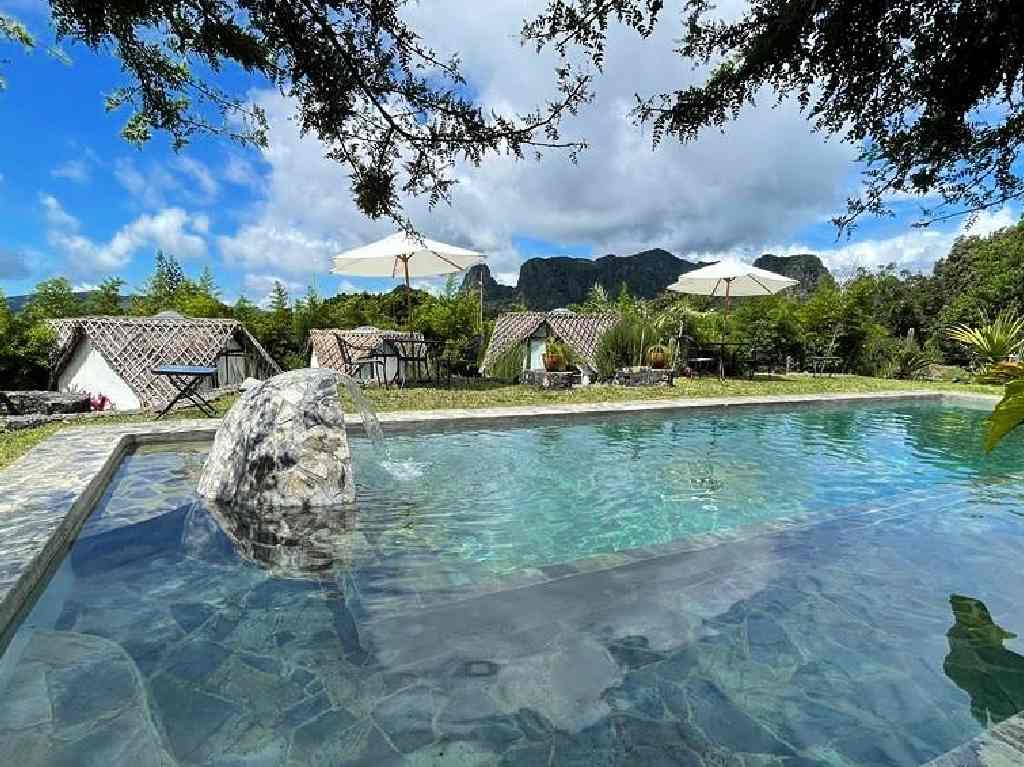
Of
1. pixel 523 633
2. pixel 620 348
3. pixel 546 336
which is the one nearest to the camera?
pixel 523 633

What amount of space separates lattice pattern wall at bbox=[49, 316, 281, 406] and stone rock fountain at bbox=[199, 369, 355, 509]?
6.93 meters

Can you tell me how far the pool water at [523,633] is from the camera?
2215 mm

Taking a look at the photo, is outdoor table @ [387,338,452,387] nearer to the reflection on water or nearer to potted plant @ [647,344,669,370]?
potted plant @ [647,344,669,370]

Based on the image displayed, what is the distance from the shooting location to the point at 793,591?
3.49 meters

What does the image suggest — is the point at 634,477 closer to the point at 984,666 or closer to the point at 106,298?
the point at 984,666

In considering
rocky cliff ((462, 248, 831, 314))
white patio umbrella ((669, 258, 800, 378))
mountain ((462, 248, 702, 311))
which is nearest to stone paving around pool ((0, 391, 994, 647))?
white patio umbrella ((669, 258, 800, 378))

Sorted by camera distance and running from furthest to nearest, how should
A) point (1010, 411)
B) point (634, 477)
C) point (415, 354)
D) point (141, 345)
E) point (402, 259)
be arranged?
point (415, 354) → point (402, 259) → point (141, 345) → point (634, 477) → point (1010, 411)

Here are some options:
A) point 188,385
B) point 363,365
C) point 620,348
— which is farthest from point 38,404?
point 620,348

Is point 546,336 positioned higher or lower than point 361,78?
lower

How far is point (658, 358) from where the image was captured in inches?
564

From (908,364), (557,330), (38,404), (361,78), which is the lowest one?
(908,364)

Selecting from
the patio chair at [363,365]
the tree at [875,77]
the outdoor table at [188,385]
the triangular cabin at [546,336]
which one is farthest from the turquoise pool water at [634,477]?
the patio chair at [363,365]

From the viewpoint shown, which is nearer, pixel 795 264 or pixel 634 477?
pixel 634 477

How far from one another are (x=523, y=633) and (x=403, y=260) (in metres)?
A: 11.6
